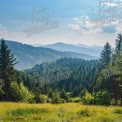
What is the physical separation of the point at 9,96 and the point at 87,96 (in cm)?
3098

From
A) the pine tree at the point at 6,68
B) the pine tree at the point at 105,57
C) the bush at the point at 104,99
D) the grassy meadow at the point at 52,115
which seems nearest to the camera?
the grassy meadow at the point at 52,115

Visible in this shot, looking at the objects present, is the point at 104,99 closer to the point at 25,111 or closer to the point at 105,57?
the point at 25,111

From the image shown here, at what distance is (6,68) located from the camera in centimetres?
7119

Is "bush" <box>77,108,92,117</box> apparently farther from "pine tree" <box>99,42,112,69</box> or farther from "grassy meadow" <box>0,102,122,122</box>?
"pine tree" <box>99,42,112,69</box>

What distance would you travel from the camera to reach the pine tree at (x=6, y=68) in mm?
69375

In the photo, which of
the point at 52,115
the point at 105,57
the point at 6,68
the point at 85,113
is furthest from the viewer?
the point at 105,57

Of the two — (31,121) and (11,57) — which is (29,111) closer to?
(31,121)

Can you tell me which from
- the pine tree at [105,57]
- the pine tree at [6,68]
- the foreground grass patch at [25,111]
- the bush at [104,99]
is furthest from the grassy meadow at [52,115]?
the pine tree at [105,57]

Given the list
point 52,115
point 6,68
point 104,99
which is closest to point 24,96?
point 6,68

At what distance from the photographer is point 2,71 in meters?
70.4

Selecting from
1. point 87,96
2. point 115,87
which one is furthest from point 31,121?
point 87,96

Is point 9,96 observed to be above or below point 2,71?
below

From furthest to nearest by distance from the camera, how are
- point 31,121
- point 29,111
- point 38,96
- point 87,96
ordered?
point 87,96, point 38,96, point 29,111, point 31,121

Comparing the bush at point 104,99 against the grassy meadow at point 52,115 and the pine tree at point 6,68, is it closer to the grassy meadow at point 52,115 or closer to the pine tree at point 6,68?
the pine tree at point 6,68
